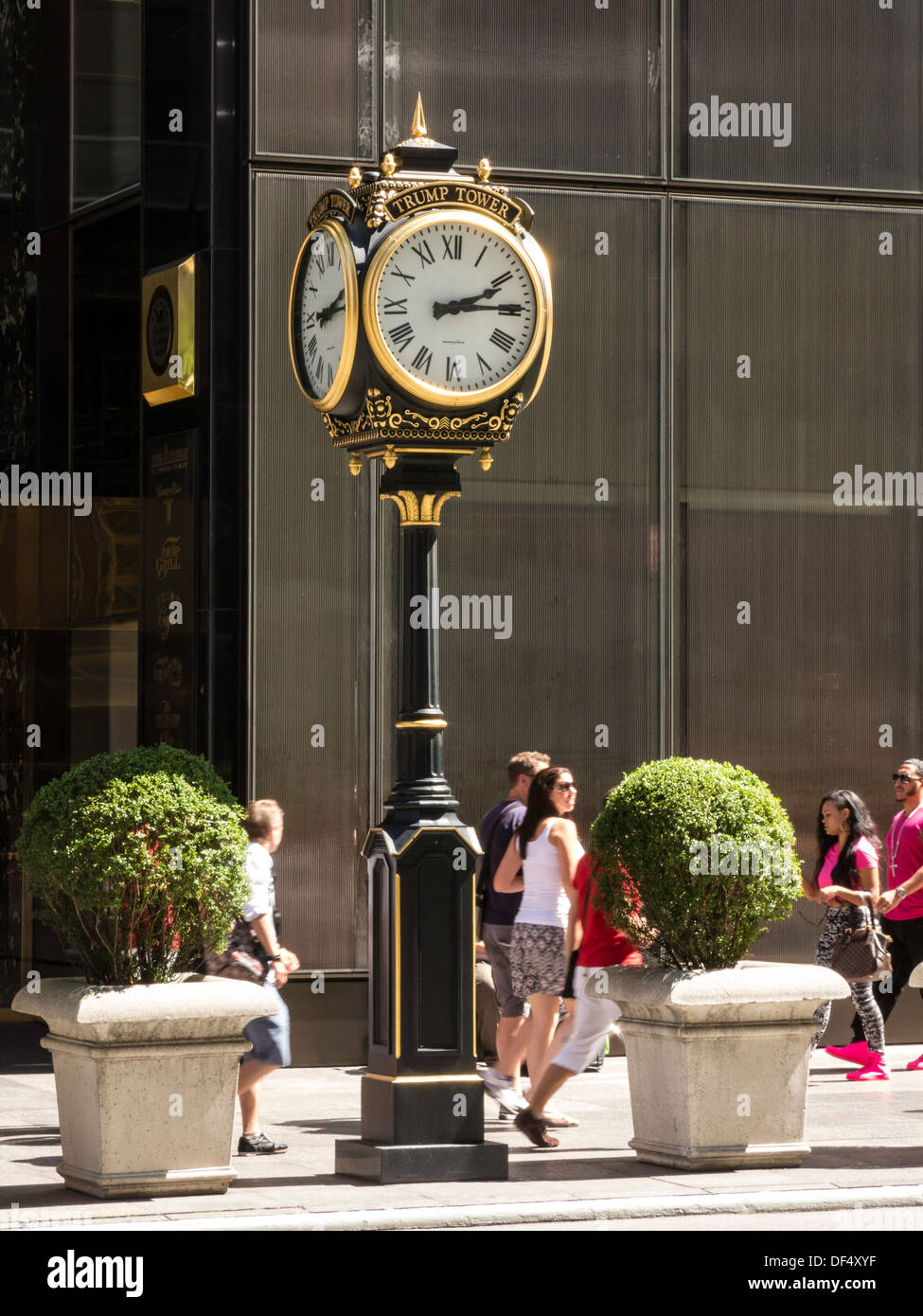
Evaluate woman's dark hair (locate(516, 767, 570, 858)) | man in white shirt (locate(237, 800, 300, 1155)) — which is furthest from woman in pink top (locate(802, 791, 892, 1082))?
man in white shirt (locate(237, 800, 300, 1155))

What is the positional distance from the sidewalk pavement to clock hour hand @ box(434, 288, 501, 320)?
3.57 metres

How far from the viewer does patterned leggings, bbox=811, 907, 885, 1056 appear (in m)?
12.7

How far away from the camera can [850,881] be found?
12797 mm

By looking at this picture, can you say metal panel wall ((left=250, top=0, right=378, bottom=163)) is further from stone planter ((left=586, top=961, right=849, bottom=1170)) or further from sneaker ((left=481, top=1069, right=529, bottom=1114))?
stone planter ((left=586, top=961, right=849, bottom=1170))

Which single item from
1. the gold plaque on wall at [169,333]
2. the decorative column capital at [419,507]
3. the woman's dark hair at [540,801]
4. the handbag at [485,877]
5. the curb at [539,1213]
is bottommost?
the curb at [539,1213]

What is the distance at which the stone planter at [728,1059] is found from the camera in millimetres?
9383

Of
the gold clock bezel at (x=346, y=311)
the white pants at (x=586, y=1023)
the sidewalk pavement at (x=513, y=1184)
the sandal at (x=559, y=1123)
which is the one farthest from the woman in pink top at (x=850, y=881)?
the gold clock bezel at (x=346, y=311)

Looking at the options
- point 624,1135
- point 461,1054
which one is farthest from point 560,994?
point 461,1054

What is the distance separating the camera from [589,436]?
1409 centimetres

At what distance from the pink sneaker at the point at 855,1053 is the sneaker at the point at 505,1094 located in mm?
2540

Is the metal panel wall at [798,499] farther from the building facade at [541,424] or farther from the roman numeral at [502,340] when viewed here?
the roman numeral at [502,340]

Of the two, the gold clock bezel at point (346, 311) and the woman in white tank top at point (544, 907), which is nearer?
the gold clock bezel at point (346, 311)
